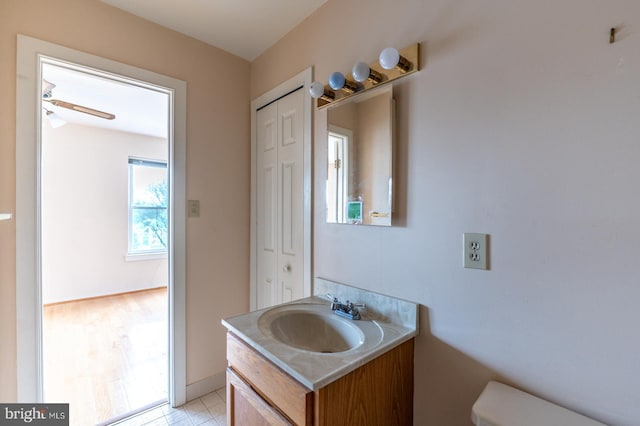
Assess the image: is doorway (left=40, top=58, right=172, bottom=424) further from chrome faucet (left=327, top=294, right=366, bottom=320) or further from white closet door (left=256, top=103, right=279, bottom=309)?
chrome faucet (left=327, top=294, right=366, bottom=320)

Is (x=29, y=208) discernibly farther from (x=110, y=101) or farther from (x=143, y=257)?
(x=143, y=257)

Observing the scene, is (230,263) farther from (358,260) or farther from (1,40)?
(1,40)

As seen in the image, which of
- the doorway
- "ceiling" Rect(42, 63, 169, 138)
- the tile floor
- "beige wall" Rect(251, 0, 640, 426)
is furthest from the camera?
"ceiling" Rect(42, 63, 169, 138)

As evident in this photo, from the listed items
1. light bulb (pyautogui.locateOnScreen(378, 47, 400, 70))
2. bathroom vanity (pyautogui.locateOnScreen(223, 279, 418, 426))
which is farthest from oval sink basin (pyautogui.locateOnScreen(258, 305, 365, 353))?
light bulb (pyautogui.locateOnScreen(378, 47, 400, 70))

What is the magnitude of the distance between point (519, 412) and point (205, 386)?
1.86 meters

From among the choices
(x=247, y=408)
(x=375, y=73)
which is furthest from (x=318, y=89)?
(x=247, y=408)

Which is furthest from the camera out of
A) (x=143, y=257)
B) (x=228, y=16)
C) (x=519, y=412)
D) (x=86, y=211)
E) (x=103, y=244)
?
(x=143, y=257)

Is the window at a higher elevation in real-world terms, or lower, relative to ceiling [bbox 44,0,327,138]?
lower

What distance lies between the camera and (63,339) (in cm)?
264

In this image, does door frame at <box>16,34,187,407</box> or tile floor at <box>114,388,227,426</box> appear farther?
tile floor at <box>114,388,227,426</box>

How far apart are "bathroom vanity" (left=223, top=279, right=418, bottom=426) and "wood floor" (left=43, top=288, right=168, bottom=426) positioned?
1220mm

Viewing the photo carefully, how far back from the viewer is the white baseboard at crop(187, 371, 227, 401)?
71.4 inches

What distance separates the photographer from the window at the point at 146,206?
4.16m

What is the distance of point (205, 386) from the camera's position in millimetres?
1875
